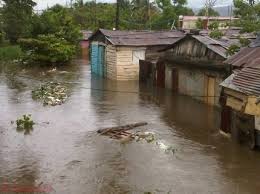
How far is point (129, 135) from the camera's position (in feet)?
54.5

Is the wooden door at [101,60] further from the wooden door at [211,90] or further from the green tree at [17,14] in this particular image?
the green tree at [17,14]

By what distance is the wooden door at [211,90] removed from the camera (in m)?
22.3

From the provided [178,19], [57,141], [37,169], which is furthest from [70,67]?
[37,169]

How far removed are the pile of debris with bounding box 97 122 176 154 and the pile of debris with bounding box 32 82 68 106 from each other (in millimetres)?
6159

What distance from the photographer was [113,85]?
1163 inches

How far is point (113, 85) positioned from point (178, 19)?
2148cm

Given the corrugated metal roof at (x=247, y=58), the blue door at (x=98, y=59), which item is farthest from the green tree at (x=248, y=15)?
the blue door at (x=98, y=59)

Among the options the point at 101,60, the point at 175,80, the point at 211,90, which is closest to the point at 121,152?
the point at 211,90

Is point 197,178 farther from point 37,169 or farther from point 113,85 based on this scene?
point 113,85

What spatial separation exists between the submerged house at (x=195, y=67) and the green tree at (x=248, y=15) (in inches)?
87.0

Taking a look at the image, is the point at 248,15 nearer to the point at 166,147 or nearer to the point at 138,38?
the point at 166,147

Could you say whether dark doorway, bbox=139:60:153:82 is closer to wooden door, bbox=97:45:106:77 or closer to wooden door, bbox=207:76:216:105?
wooden door, bbox=97:45:106:77

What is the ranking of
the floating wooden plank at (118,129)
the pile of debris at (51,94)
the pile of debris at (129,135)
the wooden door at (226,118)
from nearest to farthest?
1. the pile of debris at (129,135)
2. the wooden door at (226,118)
3. the floating wooden plank at (118,129)
4. the pile of debris at (51,94)

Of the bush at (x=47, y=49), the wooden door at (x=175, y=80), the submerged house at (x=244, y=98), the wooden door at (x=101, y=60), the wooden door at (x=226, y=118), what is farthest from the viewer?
the bush at (x=47, y=49)
